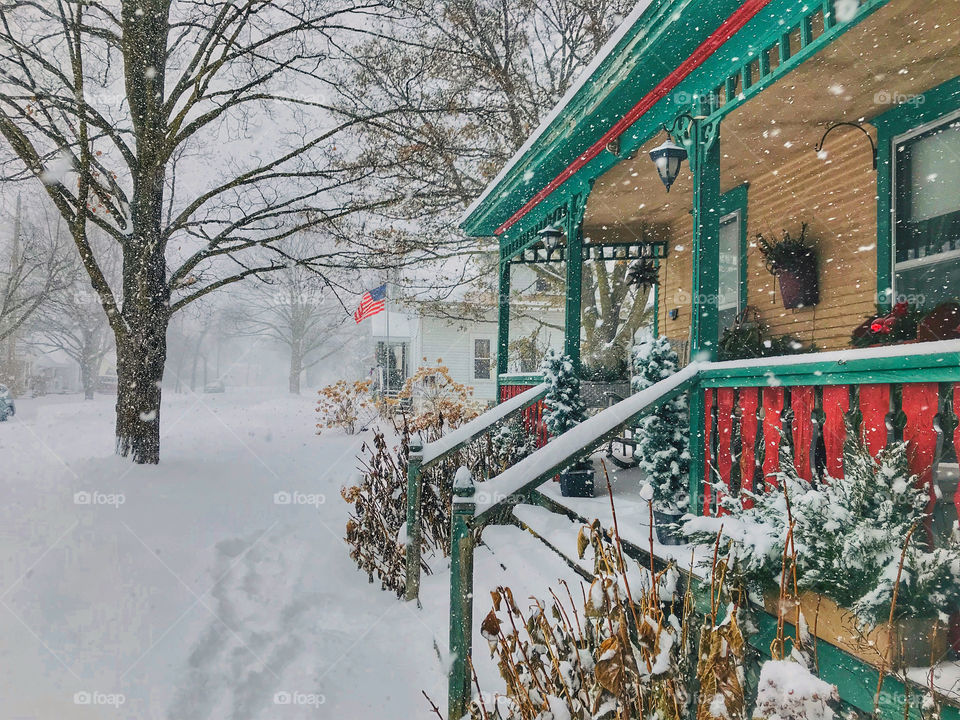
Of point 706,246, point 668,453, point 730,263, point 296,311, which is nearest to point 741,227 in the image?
point 730,263

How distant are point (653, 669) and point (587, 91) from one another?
499 centimetres

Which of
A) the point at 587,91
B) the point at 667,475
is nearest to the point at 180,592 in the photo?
the point at 667,475

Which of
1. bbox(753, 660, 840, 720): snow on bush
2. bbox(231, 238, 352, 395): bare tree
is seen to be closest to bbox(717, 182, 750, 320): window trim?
bbox(753, 660, 840, 720): snow on bush

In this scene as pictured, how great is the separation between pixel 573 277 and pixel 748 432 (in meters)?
3.66

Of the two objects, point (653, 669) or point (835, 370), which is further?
point (835, 370)

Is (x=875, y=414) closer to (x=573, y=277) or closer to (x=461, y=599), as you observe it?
(x=461, y=599)

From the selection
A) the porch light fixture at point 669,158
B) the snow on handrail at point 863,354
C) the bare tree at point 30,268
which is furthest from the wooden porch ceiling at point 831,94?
the bare tree at point 30,268

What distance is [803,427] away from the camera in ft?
10.3

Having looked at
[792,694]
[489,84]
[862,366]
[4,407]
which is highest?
[489,84]

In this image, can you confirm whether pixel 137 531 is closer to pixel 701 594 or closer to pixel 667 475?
pixel 667 475

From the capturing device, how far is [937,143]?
511cm

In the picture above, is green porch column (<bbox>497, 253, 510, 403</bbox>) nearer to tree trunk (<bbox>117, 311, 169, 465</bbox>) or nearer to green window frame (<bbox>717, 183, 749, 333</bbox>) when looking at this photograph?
green window frame (<bbox>717, 183, 749, 333</bbox>)

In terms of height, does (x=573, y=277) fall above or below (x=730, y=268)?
below

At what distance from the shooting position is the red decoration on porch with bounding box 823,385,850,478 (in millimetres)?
2836
